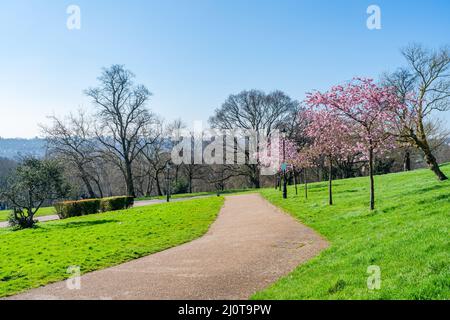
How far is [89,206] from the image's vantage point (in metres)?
33.7

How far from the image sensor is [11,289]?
892 centimetres

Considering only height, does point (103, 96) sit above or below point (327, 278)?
above

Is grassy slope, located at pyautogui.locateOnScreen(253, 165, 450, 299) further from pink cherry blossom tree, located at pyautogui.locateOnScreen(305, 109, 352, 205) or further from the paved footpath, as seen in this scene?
pink cherry blossom tree, located at pyautogui.locateOnScreen(305, 109, 352, 205)

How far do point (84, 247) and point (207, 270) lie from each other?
6.95 metres

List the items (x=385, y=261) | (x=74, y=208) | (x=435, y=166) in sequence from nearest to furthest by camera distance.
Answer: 1. (x=385, y=261)
2. (x=435, y=166)
3. (x=74, y=208)

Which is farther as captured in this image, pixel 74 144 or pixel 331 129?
pixel 74 144

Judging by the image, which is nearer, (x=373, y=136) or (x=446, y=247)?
(x=446, y=247)

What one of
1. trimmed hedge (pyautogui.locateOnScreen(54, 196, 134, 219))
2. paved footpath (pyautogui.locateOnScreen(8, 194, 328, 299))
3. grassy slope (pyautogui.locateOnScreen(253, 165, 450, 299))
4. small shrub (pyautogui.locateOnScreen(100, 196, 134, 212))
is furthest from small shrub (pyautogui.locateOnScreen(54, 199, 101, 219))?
grassy slope (pyautogui.locateOnScreen(253, 165, 450, 299))

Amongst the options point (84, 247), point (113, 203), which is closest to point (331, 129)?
point (84, 247)

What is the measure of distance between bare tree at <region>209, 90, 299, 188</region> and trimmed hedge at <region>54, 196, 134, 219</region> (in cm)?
2893

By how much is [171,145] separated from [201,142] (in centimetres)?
551

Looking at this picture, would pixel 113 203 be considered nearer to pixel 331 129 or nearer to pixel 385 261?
pixel 331 129
